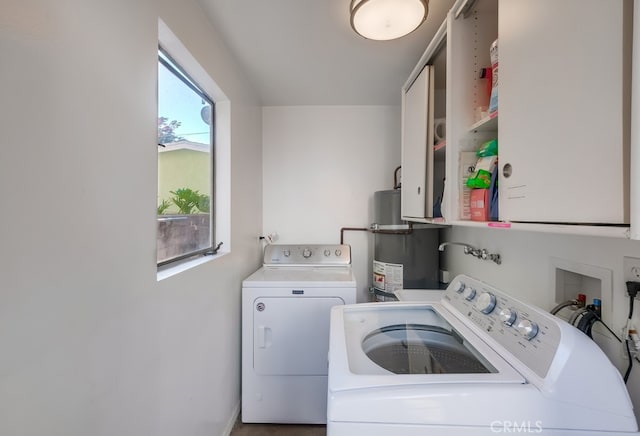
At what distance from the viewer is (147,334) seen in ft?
3.17

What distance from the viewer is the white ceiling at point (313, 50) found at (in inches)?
55.2

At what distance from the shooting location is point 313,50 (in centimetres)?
175

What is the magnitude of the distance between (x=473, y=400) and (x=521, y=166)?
65cm

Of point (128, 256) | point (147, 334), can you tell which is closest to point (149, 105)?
point (128, 256)

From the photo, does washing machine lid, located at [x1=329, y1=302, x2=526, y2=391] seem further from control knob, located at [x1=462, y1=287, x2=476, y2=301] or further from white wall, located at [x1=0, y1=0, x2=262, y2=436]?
white wall, located at [x1=0, y1=0, x2=262, y2=436]

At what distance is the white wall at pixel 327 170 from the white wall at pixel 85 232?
1.46 meters

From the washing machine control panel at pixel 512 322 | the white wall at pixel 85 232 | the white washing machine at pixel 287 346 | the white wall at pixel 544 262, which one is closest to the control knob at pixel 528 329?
the washing machine control panel at pixel 512 322

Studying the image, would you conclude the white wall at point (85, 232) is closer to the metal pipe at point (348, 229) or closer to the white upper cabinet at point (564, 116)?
the white upper cabinet at point (564, 116)

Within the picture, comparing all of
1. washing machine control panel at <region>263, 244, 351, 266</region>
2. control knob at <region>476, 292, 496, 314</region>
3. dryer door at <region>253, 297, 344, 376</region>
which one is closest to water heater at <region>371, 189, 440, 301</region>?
washing machine control panel at <region>263, 244, 351, 266</region>

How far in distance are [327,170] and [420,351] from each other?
1.89m

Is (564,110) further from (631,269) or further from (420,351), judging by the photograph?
(420,351)

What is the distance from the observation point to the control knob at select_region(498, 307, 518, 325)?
92 cm

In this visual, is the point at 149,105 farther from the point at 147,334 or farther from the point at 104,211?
the point at 147,334

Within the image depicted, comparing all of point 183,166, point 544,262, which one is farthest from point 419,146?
point 183,166
